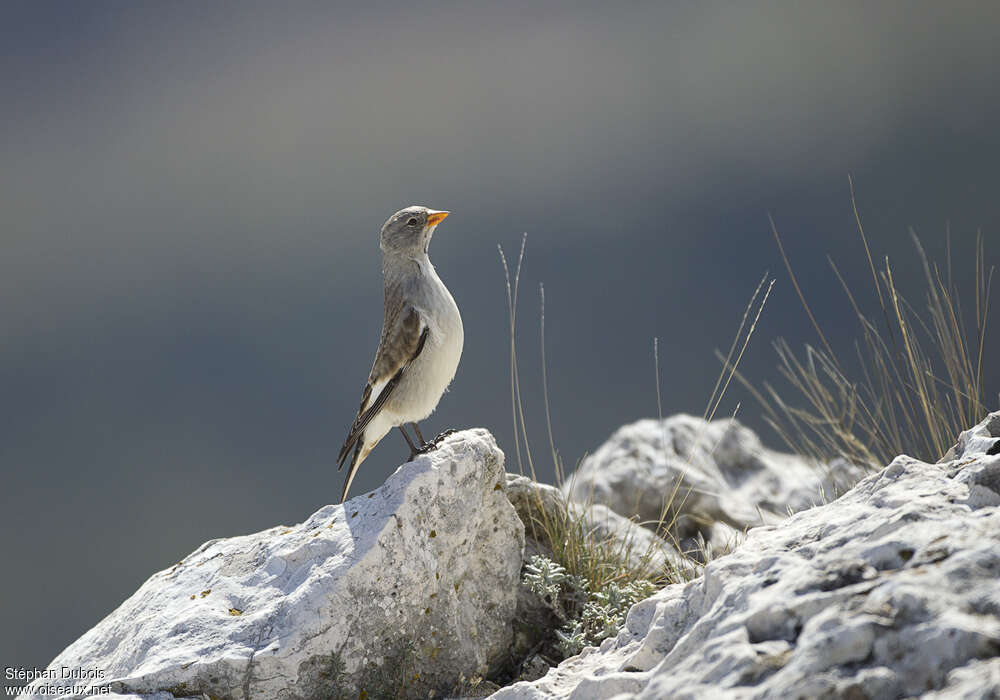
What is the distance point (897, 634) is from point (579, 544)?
255cm

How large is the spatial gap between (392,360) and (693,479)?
302cm

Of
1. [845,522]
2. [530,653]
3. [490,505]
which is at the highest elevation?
[845,522]

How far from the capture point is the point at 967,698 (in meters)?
1.50

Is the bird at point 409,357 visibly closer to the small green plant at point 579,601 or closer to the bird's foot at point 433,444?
the bird's foot at point 433,444

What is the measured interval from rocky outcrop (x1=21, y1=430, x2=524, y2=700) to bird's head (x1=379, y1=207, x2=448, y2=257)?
1.20 metres

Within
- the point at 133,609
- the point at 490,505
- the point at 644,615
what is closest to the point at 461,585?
the point at 490,505

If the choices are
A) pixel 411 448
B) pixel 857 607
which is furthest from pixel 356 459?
pixel 857 607

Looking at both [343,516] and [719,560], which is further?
[343,516]

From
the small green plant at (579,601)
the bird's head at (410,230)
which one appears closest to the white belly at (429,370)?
the bird's head at (410,230)

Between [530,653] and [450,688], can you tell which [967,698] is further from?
[530,653]

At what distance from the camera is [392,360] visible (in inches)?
165

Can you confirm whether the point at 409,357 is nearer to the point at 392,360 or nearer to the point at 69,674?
the point at 392,360

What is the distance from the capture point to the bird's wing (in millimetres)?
4180

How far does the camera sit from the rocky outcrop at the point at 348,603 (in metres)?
2.87
